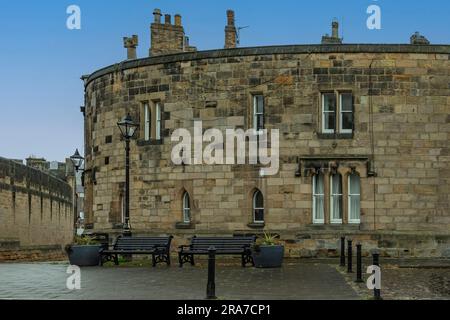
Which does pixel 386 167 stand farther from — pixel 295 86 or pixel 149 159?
pixel 149 159

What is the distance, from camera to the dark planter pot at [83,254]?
68.8 ft

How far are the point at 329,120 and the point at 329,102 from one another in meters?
0.57

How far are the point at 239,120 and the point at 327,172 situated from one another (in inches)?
128

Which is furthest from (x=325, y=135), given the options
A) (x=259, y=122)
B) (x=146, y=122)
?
(x=146, y=122)

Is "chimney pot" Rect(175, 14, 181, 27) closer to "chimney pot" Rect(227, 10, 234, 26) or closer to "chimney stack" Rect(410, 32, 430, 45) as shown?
"chimney pot" Rect(227, 10, 234, 26)

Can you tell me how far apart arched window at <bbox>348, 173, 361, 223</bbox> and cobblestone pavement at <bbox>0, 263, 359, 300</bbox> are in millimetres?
4492

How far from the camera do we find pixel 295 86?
2481 centimetres

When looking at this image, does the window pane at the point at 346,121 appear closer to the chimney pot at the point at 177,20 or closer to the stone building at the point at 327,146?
the stone building at the point at 327,146

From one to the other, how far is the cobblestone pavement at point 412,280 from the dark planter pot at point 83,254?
21.5 ft

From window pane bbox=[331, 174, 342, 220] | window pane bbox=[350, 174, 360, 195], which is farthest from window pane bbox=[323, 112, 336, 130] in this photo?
window pane bbox=[350, 174, 360, 195]

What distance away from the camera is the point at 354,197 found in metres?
24.8

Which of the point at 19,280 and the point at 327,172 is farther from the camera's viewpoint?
the point at 327,172

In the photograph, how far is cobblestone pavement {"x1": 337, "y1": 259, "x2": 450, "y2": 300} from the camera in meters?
14.1
